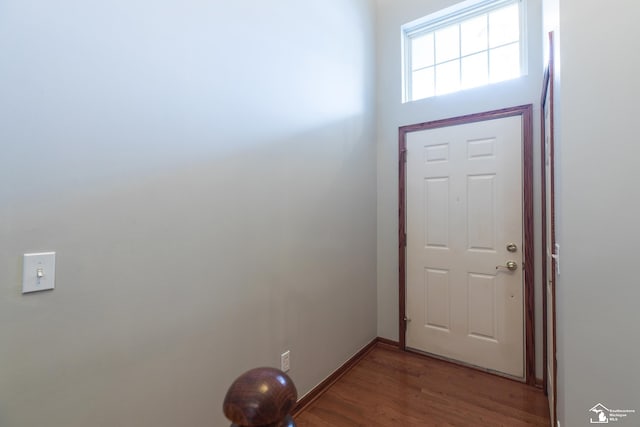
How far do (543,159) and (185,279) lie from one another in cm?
243

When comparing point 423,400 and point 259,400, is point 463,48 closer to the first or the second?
point 423,400

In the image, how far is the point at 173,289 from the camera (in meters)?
1.22

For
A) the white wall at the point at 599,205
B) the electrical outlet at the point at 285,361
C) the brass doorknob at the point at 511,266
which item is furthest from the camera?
the brass doorknob at the point at 511,266

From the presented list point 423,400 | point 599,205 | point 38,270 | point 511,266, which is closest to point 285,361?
point 423,400

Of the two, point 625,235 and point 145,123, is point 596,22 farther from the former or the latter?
point 145,123

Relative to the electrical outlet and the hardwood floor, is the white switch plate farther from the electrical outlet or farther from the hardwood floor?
the hardwood floor

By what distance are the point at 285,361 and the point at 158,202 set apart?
3.94 ft

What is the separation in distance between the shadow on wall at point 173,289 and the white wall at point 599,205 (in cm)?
133

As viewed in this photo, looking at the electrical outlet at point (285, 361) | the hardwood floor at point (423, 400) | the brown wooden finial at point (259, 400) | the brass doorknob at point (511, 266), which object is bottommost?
the hardwood floor at point (423, 400)

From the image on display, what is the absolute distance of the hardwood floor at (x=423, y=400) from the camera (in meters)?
1.77

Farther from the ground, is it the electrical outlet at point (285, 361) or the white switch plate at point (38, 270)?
the white switch plate at point (38, 270)

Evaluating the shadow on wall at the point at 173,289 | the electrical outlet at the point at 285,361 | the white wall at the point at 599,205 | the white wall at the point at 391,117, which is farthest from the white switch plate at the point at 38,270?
the white wall at the point at 391,117

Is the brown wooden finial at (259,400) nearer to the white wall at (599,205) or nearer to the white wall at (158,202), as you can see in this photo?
the white wall at (158,202)

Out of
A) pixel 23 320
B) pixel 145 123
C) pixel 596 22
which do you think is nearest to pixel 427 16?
pixel 596 22
